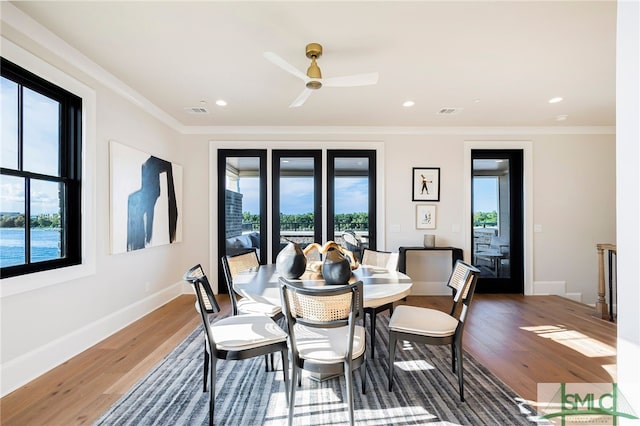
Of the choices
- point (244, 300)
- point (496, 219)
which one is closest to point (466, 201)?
point (496, 219)

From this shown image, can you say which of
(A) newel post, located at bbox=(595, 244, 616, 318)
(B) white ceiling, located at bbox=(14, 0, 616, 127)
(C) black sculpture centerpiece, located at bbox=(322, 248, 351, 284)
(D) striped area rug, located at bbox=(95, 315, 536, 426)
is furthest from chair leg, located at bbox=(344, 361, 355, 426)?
(A) newel post, located at bbox=(595, 244, 616, 318)

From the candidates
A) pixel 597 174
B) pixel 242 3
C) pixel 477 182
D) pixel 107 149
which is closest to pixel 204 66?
pixel 242 3

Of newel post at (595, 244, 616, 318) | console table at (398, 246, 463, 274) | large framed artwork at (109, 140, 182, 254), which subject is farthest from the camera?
console table at (398, 246, 463, 274)

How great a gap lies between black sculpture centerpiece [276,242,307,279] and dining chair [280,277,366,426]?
0.45 metres

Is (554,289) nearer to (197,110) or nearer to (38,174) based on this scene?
(197,110)

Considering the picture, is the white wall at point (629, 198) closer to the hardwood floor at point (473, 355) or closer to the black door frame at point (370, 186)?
the hardwood floor at point (473, 355)

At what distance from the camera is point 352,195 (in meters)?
4.70

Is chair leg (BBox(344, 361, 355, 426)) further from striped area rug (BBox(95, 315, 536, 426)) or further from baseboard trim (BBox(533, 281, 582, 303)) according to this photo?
baseboard trim (BBox(533, 281, 582, 303))

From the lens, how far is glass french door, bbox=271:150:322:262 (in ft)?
15.3

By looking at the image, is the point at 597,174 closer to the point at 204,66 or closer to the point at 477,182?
the point at 477,182

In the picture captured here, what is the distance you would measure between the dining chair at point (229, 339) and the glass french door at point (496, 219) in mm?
4012

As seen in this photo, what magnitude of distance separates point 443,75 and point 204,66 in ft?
7.57

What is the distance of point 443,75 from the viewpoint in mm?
2891

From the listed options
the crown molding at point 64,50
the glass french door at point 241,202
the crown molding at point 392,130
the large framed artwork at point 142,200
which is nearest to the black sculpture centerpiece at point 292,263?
the large framed artwork at point 142,200
